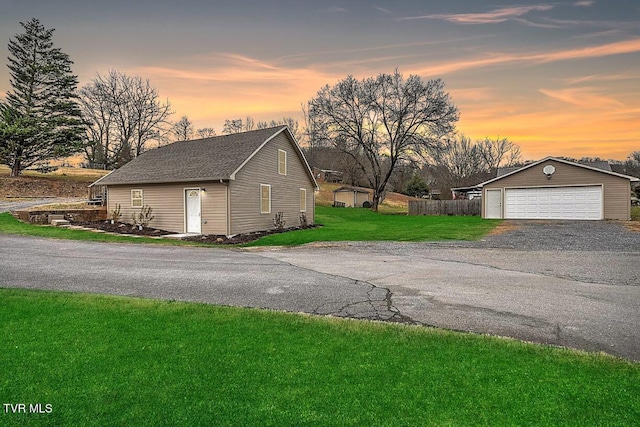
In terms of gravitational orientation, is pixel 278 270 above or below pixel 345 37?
below

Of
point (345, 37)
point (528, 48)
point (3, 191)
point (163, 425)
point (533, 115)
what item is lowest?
point (163, 425)

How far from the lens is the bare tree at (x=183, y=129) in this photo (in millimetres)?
51556

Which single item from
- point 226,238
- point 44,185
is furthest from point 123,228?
point 44,185

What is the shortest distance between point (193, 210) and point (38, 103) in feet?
89.4

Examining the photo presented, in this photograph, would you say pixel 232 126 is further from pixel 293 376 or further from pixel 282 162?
pixel 293 376

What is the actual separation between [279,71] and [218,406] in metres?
19.4

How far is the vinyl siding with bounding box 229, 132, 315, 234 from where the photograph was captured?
1795 centimetres

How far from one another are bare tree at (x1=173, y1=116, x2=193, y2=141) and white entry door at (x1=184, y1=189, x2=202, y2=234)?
119 ft

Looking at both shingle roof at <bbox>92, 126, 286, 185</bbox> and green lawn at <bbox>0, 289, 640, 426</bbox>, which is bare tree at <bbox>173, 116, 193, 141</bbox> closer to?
shingle roof at <bbox>92, 126, 286, 185</bbox>

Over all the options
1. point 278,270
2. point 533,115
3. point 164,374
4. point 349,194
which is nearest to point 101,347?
point 164,374

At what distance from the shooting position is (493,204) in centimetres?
2752

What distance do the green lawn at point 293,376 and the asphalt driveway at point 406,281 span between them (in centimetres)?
92

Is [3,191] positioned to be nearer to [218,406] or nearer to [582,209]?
[218,406]

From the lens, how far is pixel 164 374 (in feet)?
11.0
